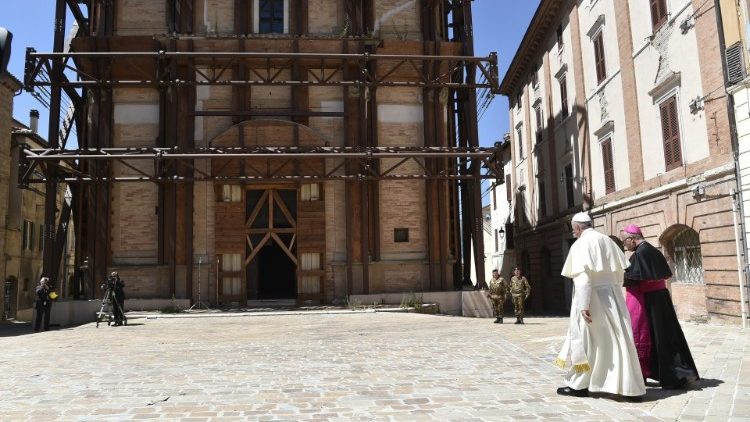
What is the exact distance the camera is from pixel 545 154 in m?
27.6

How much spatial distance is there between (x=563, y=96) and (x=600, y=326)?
2056 cm

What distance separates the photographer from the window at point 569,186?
79.7ft

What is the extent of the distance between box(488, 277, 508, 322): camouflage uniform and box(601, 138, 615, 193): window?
6.24 metres

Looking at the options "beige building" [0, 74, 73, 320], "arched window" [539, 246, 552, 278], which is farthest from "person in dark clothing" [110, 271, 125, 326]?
"arched window" [539, 246, 552, 278]

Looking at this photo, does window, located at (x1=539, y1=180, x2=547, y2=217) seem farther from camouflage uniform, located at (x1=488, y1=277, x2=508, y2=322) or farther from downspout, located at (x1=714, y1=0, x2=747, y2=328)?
downspout, located at (x1=714, y1=0, x2=747, y2=328)

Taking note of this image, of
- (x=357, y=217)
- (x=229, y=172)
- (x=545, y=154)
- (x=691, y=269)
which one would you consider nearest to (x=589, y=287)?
(x=691, y=269)

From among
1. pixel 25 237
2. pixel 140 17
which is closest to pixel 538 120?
pixel 140 17

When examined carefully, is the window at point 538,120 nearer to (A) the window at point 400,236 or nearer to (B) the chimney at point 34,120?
(A) the window at point 400,236

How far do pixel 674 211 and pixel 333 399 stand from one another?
12613 millimetres

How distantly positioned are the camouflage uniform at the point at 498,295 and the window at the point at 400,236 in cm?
534

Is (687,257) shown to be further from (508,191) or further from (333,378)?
(508,191)

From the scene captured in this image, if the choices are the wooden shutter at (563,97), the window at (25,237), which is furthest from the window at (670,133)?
the window at (25,237)

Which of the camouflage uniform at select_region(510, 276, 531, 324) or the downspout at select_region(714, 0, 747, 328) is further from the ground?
the downspout at select_region(714, 0, 747, 328)

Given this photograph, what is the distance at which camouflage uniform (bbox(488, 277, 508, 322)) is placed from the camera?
53.4 feet
